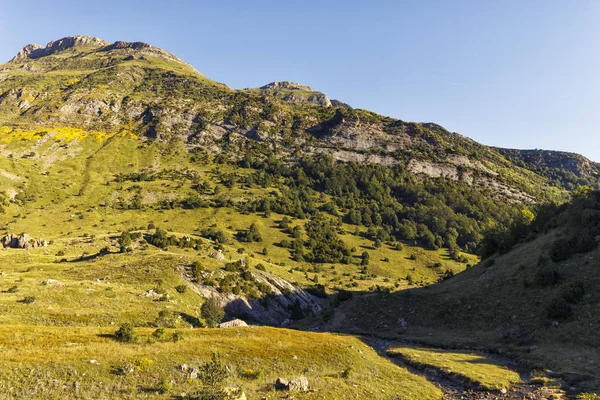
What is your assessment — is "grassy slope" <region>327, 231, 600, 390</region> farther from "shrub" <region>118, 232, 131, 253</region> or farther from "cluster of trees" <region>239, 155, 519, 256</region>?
"cluster of trees" <region>239, 155, 519, 256</region>

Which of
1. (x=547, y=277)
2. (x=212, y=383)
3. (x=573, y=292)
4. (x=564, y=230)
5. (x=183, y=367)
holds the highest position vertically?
(x=564, y=230)

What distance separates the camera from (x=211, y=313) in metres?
45.9

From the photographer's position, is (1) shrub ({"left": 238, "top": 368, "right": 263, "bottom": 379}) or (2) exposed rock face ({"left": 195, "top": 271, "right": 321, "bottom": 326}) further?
(2) exposed rock face ({"left": 195, "top": 271, "right": 321, "bottom": 326})

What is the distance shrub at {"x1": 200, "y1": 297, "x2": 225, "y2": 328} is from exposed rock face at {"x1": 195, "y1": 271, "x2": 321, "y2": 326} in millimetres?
3127

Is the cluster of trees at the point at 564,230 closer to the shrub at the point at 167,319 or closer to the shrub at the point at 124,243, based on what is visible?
the shrub at the point at 167,319

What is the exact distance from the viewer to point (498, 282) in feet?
151

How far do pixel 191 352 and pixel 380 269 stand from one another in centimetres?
9461

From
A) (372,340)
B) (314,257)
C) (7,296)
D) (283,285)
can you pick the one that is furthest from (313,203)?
(7,296)

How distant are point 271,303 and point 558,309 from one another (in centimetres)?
4110

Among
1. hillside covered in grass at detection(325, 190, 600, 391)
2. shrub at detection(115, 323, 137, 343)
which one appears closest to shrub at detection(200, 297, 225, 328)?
hillside covered in grass at detection(325, 190, 600, 391)

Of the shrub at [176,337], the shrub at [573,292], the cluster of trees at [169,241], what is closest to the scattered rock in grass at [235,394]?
the shrub at [176,337]

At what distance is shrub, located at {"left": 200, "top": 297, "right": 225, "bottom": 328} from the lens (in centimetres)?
4412

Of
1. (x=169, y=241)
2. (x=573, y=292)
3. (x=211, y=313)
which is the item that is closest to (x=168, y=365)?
(x=211, y=313)

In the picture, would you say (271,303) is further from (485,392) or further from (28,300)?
(485,392)
